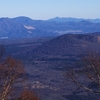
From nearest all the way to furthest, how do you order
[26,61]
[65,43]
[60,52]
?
[26,61] → [60,52] → [65,43]

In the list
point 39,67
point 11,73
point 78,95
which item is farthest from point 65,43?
point 11,73

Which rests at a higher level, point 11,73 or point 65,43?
point 11,73

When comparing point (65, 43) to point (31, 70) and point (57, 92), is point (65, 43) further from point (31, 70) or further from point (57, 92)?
point (57, 92)

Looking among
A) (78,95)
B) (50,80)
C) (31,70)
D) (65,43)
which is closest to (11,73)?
(78,95)

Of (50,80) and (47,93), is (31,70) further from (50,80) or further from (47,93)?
(47,93)

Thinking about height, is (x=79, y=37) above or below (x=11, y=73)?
below

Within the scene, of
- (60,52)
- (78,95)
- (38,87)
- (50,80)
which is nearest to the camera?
(78,95)

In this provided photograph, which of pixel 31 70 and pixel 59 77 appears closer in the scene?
pixel 59 77

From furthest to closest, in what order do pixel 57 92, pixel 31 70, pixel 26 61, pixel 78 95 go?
pixel 26 61 → pixel 31 70 → pixel 57 92 → pixel 78 95

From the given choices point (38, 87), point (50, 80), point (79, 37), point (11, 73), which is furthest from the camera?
point (79, 37)
